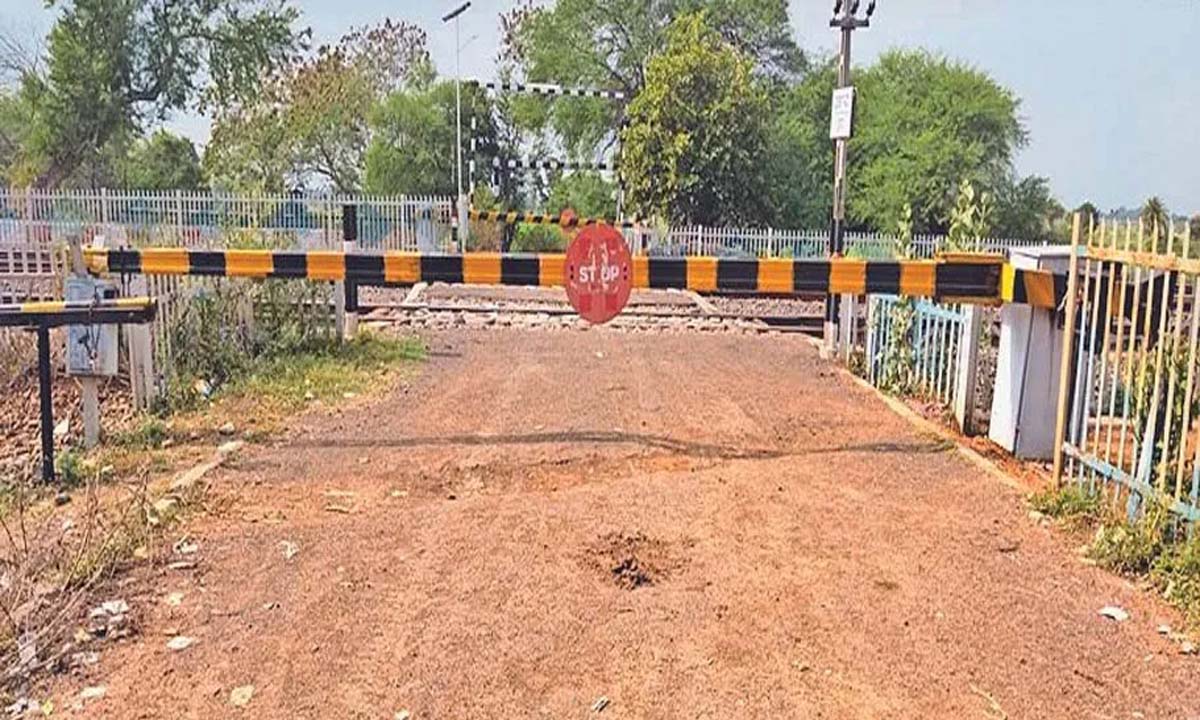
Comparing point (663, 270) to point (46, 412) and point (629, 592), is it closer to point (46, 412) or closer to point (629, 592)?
point (629, 592)

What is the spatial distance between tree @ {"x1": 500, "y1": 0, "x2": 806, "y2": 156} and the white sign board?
25.6 metres

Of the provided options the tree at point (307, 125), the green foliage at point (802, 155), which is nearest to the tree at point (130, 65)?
the tree at point (307, 125)

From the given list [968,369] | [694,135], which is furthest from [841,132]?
[694,135]

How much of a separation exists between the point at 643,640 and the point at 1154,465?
2.72 meters

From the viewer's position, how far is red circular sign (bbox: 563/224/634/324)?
648 centimetres

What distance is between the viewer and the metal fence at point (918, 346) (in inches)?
306

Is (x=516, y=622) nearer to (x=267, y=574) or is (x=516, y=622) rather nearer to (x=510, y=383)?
(x=267, y=574)

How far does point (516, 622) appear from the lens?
3.63m

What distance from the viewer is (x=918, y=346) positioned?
8.37 m

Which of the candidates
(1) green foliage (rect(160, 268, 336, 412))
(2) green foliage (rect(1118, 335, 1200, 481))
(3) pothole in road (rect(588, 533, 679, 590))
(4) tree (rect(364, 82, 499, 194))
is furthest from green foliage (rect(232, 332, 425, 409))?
(4) tree (rect(364, 82, 499, 194))

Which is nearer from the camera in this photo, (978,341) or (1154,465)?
(1154,465)

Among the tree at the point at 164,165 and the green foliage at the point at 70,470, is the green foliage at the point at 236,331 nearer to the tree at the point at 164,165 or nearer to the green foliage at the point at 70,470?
the green foliage at the point at 70,470

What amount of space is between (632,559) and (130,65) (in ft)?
125

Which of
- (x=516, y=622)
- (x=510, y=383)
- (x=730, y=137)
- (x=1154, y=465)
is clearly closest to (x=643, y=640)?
(x=516, y=622)
